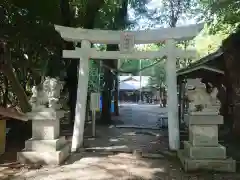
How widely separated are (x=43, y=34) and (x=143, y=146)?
5715 millimetres

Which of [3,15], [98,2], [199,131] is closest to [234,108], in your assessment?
[199,131]

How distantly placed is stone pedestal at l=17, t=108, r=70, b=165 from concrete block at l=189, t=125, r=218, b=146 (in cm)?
318

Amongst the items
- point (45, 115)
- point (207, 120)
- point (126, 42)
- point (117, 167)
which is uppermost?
point (126, 42)

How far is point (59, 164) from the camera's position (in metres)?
6.82

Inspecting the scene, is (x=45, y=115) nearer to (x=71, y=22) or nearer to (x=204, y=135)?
(x=204, y=135)

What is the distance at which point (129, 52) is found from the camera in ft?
27.7

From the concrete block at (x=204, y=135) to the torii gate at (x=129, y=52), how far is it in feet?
5.01

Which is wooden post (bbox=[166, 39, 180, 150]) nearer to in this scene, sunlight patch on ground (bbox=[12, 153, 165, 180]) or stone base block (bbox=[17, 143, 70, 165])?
sunlight patch on ground (bbox=[12, 153, 165, 180])

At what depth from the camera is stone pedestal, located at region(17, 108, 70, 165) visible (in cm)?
684

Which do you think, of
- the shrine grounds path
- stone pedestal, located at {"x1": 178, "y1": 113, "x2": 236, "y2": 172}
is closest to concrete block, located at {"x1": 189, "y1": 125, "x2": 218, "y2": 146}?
stone pedestal, located at {"x1": 178, "y1": 113, "x2": 236, "y2": 172}

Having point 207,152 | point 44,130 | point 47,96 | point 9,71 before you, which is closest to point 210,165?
point 207,152

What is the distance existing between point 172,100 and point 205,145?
1982 millimetres

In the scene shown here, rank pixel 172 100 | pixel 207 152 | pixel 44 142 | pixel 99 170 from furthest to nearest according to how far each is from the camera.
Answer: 1. pixel 172 100
2. pixel 44 142
3. pixel 207 152
4. pixel 99 170

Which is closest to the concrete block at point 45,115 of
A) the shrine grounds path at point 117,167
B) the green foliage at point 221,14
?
the shrine grounds path at point 117,167
